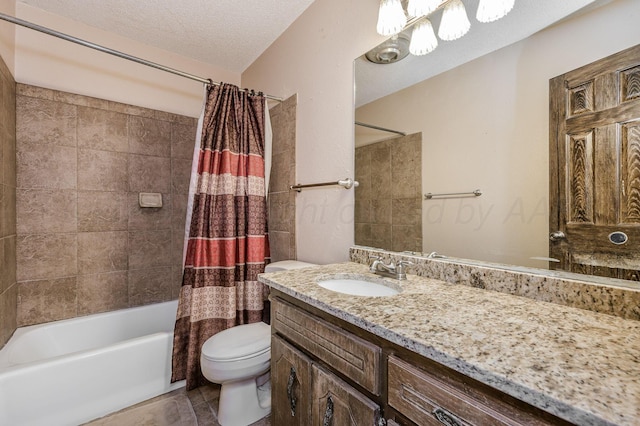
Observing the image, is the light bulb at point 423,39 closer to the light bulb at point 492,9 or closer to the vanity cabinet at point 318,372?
the light bulb at point 492,9

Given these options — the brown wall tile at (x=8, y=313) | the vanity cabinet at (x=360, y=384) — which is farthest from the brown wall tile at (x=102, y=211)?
the vanity cabinet at (x=360, y=384)

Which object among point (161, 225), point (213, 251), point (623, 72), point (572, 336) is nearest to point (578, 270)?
point (572, 336)

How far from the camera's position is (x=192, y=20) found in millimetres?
1951

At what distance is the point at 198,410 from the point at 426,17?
236 centimetres

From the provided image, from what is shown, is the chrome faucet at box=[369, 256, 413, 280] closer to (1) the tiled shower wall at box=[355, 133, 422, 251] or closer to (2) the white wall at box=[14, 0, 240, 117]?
(1) the tiled shower wall at box=[355, 133, 422, 251]

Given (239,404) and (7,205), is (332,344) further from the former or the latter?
(7,205)

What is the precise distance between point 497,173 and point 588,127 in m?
0.26

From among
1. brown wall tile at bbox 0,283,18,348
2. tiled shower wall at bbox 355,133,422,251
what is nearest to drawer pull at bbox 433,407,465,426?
tiled shower wall at bbox 355,133,422,251

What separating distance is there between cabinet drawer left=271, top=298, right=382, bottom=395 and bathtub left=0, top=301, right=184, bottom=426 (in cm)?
112

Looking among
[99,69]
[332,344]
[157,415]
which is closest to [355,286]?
[332,344]

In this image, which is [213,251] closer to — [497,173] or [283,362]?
[283,362]

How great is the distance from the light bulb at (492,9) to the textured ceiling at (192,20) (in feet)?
3.88

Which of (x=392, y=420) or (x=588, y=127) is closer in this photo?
(x=392, y=420)

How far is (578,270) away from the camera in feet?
2.69
